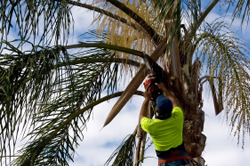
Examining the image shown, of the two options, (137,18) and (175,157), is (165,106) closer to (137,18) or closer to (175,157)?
(175,157)

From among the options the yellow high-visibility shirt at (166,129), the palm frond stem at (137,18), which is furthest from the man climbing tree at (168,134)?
the palm frond stem at (137,18)

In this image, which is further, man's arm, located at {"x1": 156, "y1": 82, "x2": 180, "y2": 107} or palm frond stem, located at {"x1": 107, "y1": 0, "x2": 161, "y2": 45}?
palm frond stem, located at {"x1": 107, "y1": 0, "x2": 161, "y2": 45}

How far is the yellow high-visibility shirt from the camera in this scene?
15.3 ft

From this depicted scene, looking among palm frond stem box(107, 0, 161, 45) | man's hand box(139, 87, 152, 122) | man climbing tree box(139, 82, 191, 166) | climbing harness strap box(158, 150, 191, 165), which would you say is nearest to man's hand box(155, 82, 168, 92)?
man's hand box(139, 87, 152, 122)

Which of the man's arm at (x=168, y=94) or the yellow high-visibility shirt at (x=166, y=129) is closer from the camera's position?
the yellow high-visibility shirt at (x=166, y=129)

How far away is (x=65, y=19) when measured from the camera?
4426 millimetres

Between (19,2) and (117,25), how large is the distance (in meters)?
2.16

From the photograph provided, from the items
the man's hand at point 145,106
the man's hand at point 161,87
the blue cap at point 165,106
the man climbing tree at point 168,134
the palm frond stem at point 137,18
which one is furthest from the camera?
the palm frond stem at point 137,18

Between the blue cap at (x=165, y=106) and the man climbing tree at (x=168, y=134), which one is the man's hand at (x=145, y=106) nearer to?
the man climbing tree at (x=168, y=134)

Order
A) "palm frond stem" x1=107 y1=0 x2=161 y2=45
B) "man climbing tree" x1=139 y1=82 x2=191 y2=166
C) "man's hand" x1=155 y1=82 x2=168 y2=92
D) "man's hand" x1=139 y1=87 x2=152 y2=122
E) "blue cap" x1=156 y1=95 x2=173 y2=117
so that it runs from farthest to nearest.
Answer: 1. "palm frond stem" x1=107 y1=0 x2=161 y2=45
2. "man's hand" x1=155 y1=82 x2=168 y2=92
3. "man's hand" x1=139 y1=87 x2=152 y2=122
4. "man climbing tree" x1=139 y1=82 x2=191 y2=166
5. "blue cap" x1=156 y1=95 x2=173 y2=117

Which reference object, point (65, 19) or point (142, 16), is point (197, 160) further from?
point (65, 19)

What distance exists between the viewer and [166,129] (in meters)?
4.68

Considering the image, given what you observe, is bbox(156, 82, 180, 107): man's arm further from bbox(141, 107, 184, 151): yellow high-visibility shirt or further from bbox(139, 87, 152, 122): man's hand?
bbox(141, 107, 184, 151): yellow high-visibility shirt

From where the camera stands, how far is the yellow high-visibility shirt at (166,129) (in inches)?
184
